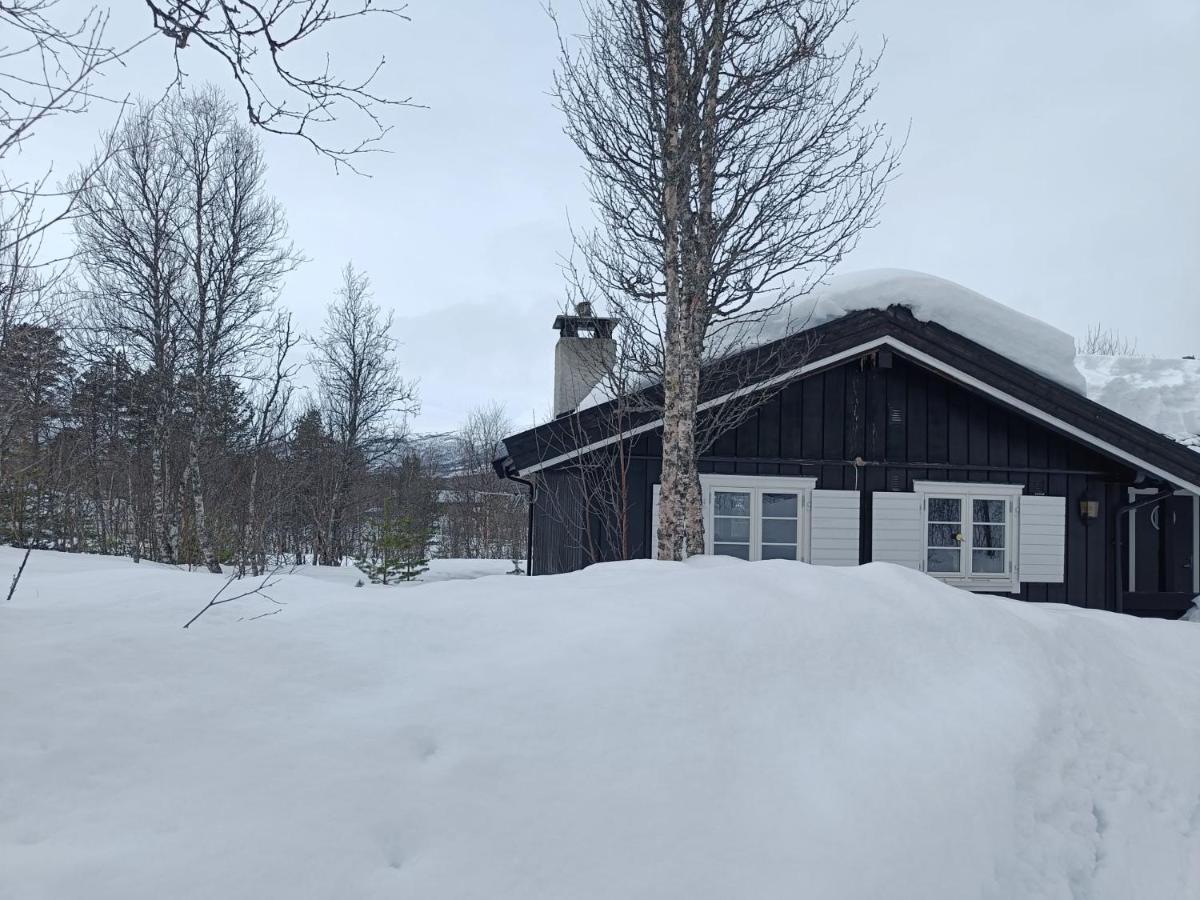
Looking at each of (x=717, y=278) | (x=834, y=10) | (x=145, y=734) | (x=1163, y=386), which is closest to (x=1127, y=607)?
(x=1163, y=386)

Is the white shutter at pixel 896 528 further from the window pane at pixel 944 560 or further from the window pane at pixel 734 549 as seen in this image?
the window pane at pixel 734 549

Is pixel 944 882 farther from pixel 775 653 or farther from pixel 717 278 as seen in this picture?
pixel 717 278

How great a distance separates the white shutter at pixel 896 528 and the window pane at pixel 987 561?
2.48 feet

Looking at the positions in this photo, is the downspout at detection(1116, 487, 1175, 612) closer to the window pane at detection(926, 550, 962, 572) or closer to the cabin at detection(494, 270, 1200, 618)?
the cabin at detection(494, 270, 1200, 618)

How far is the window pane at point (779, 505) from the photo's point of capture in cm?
924

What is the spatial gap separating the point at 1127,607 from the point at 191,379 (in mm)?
15285

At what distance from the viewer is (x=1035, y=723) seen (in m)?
2.76

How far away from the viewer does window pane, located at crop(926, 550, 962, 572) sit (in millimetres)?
9470

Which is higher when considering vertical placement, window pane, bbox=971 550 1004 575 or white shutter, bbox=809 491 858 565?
white shutter, bbox=809 491 858 565

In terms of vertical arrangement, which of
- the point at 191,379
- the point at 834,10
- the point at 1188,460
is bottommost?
the point at 1188,460

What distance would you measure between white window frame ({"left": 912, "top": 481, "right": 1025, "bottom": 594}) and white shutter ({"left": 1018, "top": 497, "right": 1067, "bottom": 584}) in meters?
0.10

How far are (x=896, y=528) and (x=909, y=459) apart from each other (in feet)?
2.92

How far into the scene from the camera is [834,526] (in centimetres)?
927

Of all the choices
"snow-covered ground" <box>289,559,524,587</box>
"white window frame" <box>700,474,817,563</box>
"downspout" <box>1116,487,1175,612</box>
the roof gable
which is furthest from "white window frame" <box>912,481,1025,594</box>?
"snow-covered ground" <box>289,559,524,587</box>
